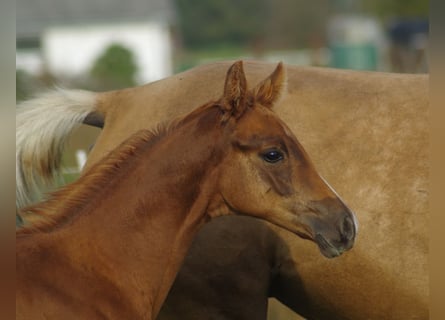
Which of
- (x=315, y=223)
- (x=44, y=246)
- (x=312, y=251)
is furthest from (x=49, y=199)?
(x=312, y=251)

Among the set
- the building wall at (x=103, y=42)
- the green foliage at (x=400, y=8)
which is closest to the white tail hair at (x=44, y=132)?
the building wall at (x=103, y=42)

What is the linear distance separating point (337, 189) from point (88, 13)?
36.4 metres

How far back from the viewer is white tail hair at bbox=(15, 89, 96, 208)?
4.05 m

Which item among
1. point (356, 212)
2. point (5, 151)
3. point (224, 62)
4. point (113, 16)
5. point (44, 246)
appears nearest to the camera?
point (5, 151)

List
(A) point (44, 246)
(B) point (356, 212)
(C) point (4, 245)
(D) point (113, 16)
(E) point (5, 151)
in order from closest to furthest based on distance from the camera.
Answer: (E) point (5, 151) → (C) point (4, 245) → (A) point (44, 246) → (B) point (356, 212) → (D) point (113, 16)

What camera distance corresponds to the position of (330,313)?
398cm

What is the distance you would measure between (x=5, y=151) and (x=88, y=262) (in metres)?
1.05

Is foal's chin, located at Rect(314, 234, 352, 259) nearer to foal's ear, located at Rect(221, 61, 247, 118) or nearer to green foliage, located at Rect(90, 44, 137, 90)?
foal's ear, located at Rect(221, 61, 247, 118)

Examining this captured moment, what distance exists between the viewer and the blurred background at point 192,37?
21109 mm

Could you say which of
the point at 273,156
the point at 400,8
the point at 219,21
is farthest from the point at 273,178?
the point at 219,21

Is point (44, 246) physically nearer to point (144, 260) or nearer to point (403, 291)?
point (144, 260)

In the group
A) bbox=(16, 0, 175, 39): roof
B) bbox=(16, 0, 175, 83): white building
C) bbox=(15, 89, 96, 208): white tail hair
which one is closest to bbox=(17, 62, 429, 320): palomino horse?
bbox=(15, 89, 96, 208): white tail hair

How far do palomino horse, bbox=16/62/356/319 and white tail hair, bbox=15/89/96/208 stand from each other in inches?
34.0

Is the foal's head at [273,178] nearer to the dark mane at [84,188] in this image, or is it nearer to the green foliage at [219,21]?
the dark mane at [84,188]
